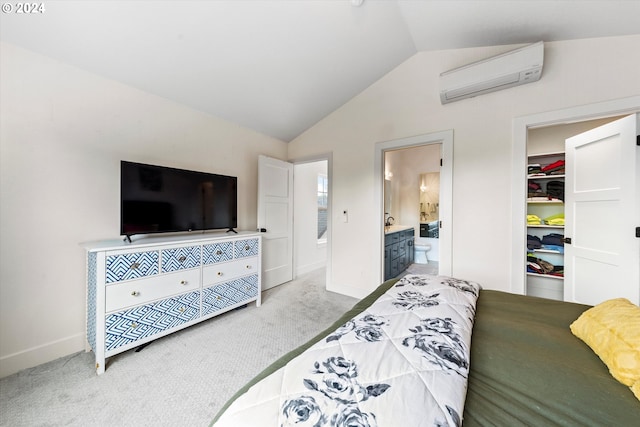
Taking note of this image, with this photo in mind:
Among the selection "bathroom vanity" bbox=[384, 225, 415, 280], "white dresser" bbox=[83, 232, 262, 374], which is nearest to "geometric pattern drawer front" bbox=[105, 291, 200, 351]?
"white dresser" bbox=[83, 232, 262, 374]

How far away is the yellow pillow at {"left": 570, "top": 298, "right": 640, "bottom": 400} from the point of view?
722mm

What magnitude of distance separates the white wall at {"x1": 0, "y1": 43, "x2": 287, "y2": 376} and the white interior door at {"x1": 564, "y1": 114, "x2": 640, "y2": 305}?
4105mm

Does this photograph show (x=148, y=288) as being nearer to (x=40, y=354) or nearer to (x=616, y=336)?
(x=40, y=354)

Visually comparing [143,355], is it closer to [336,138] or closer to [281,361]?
[281,361]

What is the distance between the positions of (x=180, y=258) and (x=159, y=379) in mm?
904

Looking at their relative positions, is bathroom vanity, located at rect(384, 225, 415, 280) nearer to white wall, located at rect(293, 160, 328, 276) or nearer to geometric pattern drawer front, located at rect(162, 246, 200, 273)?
white wall, located at rect(293, 160, 328, 276)

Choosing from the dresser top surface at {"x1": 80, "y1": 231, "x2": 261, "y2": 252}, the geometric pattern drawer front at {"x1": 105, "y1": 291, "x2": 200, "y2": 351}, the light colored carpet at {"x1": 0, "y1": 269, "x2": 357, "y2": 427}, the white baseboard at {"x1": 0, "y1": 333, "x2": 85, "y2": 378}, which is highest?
the dresser top surface at {"x1": 80, "y1": 231, "x2": 261, "y2": 252}

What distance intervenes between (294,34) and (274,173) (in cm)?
177

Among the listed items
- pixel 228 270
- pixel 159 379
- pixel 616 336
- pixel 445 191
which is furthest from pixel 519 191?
pixel 159 379

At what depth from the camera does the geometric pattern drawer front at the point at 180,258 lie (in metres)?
2.00

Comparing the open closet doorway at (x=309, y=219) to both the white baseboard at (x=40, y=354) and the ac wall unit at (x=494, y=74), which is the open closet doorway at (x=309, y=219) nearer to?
the ac wall unit at (x=494, y=74)

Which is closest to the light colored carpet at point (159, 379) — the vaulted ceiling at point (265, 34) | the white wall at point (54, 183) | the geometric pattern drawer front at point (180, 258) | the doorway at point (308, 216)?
the white wall at point (54, 183)

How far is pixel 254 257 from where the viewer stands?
9.07 feet

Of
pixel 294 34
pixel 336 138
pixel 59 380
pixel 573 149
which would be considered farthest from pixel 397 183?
pixel 59 380
